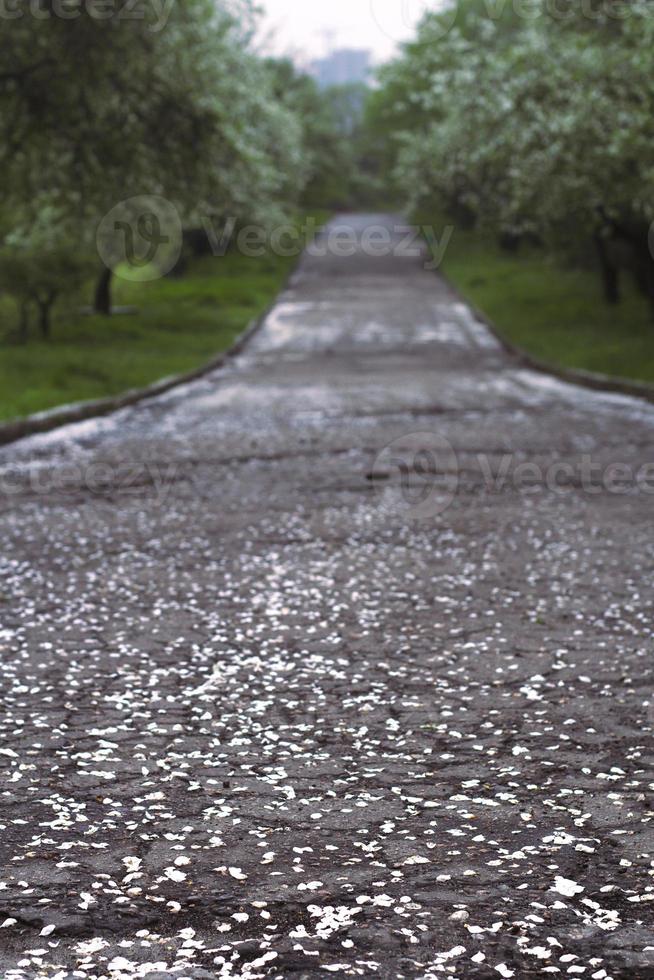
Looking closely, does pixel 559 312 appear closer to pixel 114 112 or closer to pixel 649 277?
pixel 649 277

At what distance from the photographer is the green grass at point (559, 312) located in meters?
26.6

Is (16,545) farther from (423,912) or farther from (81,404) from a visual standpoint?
(81,404)

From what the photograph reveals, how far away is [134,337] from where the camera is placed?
34.3m

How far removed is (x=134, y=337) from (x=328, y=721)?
29.8 m

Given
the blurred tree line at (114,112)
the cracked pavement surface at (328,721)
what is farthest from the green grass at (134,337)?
the cracked pavement surface at (328,721)

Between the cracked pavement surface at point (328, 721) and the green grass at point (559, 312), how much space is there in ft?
43.3

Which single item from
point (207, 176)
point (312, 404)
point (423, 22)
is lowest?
point (312, 404)

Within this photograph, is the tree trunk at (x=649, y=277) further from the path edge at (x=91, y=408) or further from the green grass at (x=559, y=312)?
the path edge at (x=91, y=408)

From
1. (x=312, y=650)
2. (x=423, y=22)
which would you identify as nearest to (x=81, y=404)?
(x=312, y=650)

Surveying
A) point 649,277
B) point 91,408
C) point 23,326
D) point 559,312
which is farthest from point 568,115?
point 23,326

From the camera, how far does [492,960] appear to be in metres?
Answer: 3.44

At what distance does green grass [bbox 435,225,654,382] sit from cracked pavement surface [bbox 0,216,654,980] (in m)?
13.2

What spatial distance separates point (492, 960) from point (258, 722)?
2.25 m

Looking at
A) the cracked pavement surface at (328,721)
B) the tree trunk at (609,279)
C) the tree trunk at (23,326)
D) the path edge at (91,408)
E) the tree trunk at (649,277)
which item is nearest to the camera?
the cracked pavement surface at (328,721)
